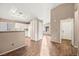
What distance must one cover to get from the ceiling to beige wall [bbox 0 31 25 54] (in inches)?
11.7

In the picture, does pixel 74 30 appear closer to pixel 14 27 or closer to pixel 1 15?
pixel 14 27

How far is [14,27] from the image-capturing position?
2.18 m

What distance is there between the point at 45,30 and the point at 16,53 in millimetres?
715

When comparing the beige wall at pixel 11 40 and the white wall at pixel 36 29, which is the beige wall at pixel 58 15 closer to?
the white wall at pixel 36 29

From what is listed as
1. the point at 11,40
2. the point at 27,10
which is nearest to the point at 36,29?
the point at 27,10

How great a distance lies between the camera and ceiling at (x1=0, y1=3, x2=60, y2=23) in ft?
7.04

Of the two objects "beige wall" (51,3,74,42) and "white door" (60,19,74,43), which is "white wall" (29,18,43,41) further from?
"white door" (60,19,74,43)

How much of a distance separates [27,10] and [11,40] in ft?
2.14

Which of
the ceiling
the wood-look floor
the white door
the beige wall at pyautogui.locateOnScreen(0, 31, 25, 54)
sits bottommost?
the wood-look floor

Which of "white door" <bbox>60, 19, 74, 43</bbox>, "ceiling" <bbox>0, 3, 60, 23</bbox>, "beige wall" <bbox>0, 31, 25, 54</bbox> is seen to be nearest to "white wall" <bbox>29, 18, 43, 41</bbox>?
"ceiling" <bbox>0, 3, 60, 23</bbox>

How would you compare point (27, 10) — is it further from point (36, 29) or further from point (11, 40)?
point (11, 40)

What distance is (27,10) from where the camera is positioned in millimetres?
2201

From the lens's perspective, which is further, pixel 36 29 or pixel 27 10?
pixel 36 29

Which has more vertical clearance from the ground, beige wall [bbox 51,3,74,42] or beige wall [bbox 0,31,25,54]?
beige wall [bbox 51,3,74,42]
